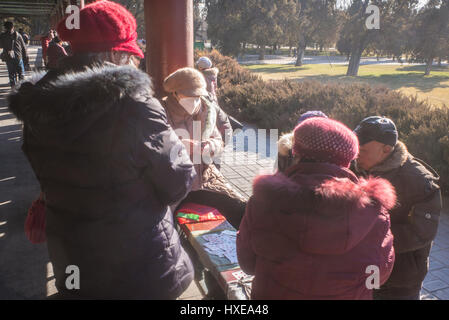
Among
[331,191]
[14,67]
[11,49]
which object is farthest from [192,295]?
[14,67]

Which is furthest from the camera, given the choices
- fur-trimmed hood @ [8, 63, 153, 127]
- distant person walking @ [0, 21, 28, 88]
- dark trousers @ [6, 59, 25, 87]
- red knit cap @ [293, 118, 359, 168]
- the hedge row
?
dark trousers @ [6, 59, 25, 87]

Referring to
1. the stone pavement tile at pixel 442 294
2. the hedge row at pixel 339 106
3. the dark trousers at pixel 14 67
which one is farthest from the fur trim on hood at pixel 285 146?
the dark trousers at pixel 14 67

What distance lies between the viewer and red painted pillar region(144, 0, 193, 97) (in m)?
3.41

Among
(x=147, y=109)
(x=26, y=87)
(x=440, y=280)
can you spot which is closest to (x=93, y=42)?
(x=26, y=87)

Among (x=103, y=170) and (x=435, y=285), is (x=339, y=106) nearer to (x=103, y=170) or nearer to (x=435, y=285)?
(x=435, y=285)

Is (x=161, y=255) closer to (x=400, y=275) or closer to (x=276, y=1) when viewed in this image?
(x=400, y=275)

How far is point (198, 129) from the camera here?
3254mm

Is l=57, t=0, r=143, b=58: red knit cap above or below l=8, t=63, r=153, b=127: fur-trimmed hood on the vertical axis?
above

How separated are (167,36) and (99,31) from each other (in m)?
1.89

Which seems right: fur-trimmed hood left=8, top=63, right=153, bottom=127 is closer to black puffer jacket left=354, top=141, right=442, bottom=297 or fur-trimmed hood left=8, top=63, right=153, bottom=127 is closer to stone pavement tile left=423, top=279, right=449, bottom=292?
black puffer jacket left=354, top=141, right=442, bottom=297

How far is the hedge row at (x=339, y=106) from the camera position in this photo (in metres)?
5.70

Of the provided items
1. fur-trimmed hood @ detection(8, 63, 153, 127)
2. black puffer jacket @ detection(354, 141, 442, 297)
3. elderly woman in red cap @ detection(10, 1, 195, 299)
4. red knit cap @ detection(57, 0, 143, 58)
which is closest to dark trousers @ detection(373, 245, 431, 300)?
black puffer jacket @ detection(354, 141, 442, 297)

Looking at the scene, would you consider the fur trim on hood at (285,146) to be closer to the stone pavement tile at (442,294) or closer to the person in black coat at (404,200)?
the person in black coat at (404,200)
